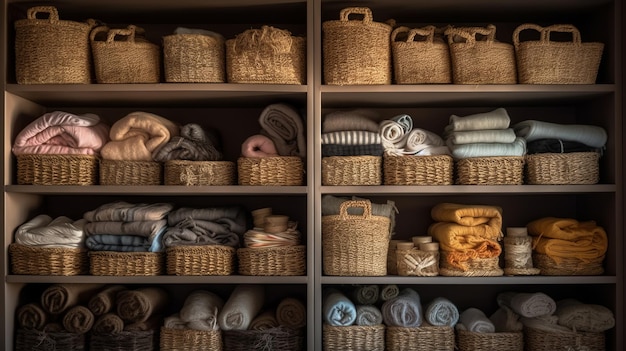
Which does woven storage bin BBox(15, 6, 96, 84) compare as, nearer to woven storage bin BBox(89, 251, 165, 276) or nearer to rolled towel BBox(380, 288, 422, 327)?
woven storage bin BBox(89, 251, 165, 276)

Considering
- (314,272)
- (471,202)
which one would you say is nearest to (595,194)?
(471,202)

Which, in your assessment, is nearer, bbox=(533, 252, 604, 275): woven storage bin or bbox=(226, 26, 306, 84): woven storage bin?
bbox=(226, 26, 306, 84): woven storage bin

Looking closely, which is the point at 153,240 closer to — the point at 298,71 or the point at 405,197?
the point at 298,71

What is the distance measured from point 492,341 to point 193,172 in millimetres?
1489

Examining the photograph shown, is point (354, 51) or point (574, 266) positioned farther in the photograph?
point (574, 266)

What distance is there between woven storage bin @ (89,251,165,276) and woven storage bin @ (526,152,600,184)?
170 centimetres

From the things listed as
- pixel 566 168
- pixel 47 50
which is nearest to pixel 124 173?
pixel 47 50

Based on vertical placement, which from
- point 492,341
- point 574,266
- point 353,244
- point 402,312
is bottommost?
point 492,341

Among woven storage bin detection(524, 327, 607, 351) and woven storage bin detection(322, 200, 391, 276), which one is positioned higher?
woven storage bin detection(322, 200, 391, 276)

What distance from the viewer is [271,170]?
2594 millimetres

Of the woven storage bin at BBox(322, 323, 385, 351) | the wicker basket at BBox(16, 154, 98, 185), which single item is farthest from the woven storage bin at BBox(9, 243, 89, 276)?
the woven storage bin at BBox(322, 323, 385, 351)

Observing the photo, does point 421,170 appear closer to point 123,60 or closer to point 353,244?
point 353,244

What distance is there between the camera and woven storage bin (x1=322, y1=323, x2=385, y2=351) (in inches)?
101

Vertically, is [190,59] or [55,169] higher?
[190,59]
